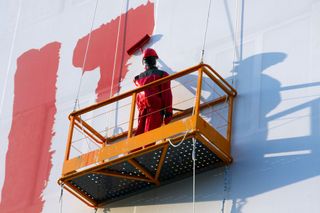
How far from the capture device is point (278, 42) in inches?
528

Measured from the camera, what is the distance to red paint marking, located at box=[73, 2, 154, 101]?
15211 millimetres

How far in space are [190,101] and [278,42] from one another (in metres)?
1.55

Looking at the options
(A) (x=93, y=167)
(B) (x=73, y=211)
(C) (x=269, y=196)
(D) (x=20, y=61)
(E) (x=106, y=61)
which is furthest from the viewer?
(D) (x=20, y=61)

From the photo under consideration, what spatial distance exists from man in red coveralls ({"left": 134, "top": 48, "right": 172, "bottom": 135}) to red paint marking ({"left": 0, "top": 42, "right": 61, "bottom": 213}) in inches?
92.3

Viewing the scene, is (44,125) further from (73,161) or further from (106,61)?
(73,161)

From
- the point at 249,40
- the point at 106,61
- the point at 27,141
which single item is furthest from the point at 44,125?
the point at 249,40

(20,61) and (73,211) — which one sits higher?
(20,61)

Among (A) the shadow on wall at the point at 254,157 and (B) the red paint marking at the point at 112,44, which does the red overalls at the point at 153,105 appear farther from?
(B) the red paint marking at the point at 112,44

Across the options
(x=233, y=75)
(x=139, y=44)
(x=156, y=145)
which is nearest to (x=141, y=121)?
(x=156, y=145)

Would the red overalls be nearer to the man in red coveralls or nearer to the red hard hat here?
the man in red coveralls

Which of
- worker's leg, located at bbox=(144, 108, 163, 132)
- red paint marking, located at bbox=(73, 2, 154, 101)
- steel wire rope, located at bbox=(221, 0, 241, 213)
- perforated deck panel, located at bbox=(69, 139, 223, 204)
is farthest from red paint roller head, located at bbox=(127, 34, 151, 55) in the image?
perforated deck panel, located at bbox=(69, 139, 223, 204)

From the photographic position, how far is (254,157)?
12641mm

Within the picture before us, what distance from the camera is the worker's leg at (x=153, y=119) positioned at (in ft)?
43.3

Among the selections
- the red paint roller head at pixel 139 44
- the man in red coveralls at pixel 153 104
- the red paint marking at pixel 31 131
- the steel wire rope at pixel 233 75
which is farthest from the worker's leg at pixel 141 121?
the red paint marking at pixel 31 131
